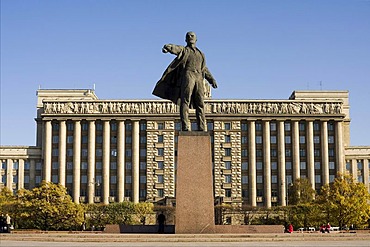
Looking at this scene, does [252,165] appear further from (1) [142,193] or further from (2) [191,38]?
(2) [191,38]

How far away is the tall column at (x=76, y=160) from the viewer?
365ft

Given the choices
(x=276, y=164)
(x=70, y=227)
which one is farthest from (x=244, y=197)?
(x=70, y=227)

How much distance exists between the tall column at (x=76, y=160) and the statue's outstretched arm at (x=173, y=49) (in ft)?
278

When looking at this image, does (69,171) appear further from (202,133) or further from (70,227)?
(202,133)

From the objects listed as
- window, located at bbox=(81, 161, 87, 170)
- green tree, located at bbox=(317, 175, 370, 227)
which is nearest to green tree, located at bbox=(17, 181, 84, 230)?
green tree, located at bbox=(317, 175, 370, 227)

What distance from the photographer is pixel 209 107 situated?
11294 cm

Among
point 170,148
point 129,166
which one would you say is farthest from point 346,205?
point 129,166

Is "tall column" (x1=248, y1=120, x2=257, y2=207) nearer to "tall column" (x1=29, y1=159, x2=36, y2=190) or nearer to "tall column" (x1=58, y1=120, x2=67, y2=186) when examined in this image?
"tall column" (x1=58, y1=120, x2=67, y2=186)

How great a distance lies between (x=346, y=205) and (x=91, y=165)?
48868mm

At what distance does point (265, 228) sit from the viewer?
94.6 feet

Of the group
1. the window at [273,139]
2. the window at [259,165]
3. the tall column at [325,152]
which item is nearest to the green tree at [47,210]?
the window at [259,165]

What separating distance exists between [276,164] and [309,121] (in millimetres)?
9037

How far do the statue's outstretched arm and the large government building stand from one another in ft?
272

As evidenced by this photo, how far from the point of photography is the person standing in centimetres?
2861
